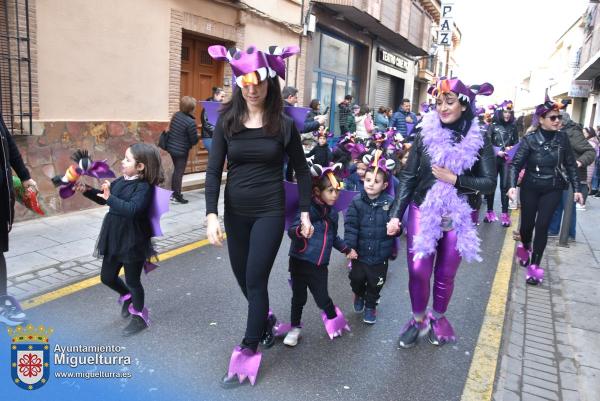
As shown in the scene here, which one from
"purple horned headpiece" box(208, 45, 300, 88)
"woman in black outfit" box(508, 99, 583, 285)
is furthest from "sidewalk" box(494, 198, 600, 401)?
"purple horned headpiece" box(208, 45, 300, 88)

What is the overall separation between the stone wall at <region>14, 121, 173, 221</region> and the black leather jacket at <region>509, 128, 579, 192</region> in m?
5.84

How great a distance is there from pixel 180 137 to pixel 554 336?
6.26 m

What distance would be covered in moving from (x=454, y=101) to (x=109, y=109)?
20.2ft

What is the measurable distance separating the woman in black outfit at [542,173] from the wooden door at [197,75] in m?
6.69

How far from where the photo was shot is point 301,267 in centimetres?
361

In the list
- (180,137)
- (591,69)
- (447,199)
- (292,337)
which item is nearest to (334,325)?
(292,337)

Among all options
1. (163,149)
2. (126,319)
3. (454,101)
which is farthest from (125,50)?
(454,101)

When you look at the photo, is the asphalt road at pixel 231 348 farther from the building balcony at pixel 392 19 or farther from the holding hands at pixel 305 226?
the building balcony at pixel 392 19

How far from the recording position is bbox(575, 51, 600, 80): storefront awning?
19.8 metres

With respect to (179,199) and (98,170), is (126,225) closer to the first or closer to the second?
(98,170)

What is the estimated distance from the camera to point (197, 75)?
10.4m

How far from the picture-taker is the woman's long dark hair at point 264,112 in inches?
118

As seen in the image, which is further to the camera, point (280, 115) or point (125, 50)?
point (125, 50)

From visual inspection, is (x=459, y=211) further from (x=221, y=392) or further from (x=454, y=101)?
(x=221, y=392)
